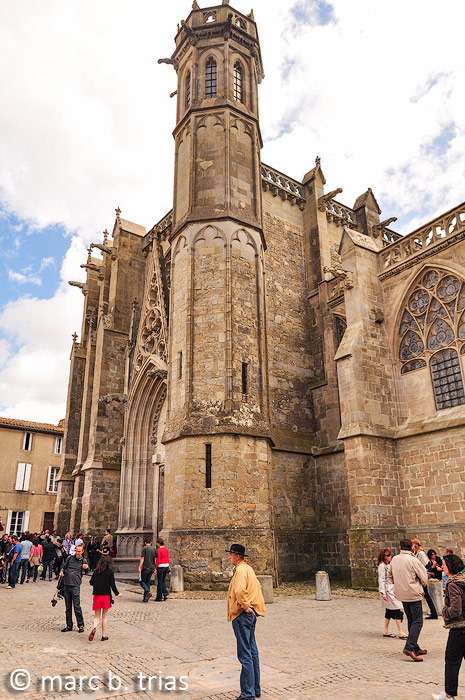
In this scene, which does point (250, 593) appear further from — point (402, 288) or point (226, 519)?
point (402, 288)

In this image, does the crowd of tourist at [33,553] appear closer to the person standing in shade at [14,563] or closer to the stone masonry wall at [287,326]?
the person standing in shade at [14,563]

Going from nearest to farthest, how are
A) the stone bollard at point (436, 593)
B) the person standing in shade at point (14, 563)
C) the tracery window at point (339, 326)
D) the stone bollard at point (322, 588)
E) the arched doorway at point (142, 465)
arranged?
the stone bollard at point (436, 593) → the stone bollard at point (322, 588) → the person standing in shade at point (14, 563) → the tracery window at point (339, 326) → the arched doorway at point (142, 465)

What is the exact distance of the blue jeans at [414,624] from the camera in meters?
5.69

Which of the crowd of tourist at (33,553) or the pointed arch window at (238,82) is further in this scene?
the pointed arch window at (238,82)

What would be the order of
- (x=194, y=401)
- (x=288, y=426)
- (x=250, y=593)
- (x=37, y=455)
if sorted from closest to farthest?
(x=250, y=593)
(x=194, y=401)
(x=288, y=426)
(x=37, y=455)

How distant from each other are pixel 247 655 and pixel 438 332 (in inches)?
456

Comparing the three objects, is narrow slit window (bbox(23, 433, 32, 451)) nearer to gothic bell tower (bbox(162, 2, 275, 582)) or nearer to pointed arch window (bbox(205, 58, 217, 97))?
gothic bell tower (bbox(162, 2, 275, 582))

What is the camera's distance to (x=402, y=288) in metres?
14.7

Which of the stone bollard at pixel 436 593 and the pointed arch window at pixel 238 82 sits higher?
the pointed arch window at pixel 238 82

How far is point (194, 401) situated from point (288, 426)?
455cm

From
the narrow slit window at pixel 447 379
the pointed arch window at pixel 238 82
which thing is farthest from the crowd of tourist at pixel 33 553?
the pointed arch window at pixel 238 82

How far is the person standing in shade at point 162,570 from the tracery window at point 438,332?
316 inches

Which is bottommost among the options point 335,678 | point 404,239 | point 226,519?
point 335,678

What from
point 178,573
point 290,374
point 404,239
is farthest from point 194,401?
point 404,239
